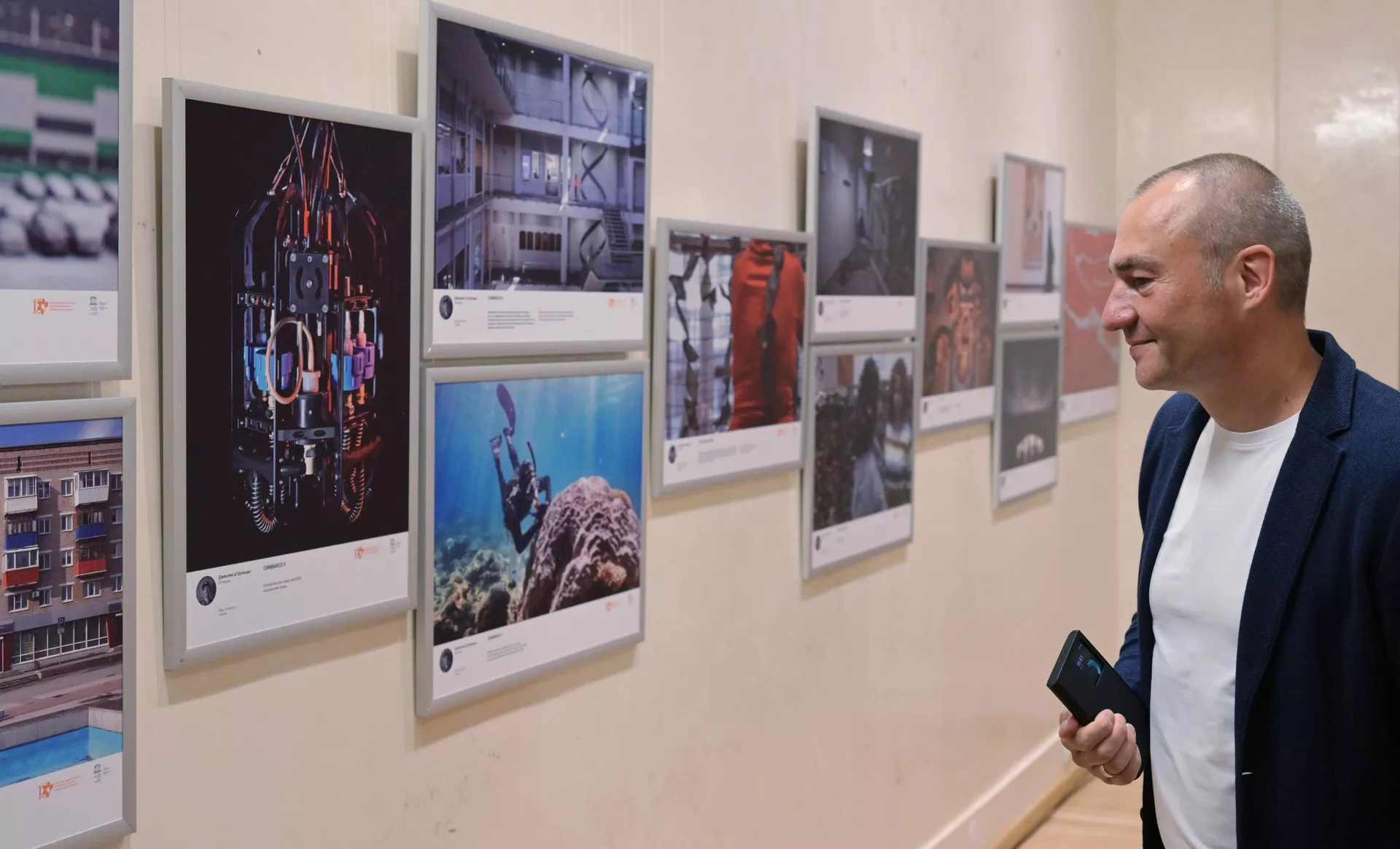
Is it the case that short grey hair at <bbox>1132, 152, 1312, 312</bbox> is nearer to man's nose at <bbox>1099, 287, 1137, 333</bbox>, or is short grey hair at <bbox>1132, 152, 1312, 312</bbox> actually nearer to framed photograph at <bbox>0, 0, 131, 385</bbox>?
man's nose at <bbox>1099, 287, 1137, 333</bbox>

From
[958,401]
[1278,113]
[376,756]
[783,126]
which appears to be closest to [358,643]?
[376,756]

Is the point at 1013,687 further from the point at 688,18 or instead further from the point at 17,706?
the point at 17,706

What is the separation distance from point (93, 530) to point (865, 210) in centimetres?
234

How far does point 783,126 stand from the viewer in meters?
3.15

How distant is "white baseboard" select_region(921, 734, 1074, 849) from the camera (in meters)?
4.30

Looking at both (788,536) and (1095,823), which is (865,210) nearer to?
(788,536)

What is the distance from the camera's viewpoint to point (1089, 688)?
215 cm

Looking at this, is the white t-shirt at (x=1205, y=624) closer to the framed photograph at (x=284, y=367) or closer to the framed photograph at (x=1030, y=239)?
the framed photograph at (x=284, y=367)

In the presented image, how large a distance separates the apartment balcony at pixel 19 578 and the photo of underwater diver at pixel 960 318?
280 cm

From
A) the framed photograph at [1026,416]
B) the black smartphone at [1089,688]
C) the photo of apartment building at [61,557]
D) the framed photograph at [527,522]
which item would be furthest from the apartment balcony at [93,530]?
the framed photograph at [1026,416]

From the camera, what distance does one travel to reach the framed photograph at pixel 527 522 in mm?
2174

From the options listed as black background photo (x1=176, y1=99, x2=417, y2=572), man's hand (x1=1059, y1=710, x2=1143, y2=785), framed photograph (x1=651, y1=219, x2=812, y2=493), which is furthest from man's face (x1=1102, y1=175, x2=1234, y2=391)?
black background photo (x1=176, y1=99, x2=417, y2=572)

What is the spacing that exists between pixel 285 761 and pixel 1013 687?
335 cm

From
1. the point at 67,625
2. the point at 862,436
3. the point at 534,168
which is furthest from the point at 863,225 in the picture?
the point at 67,625
